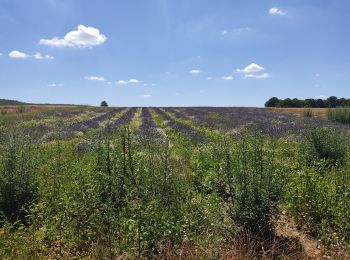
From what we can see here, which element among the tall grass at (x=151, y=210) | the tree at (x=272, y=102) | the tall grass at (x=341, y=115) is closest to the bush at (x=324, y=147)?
the tall grass at (x=151, y=210)

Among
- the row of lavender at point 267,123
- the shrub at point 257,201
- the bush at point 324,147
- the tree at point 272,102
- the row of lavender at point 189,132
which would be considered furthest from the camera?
the tree at point 272,102

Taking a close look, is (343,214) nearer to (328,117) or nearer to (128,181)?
(128,181)

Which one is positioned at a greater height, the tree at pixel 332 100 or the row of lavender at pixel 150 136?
the tree at pixel 332 100

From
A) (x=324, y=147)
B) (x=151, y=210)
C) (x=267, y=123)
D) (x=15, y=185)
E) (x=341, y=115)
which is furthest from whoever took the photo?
(x=341, y=115)

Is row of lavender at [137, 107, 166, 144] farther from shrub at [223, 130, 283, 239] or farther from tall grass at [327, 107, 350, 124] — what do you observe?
tall grass at [327, 107, 350, 124]

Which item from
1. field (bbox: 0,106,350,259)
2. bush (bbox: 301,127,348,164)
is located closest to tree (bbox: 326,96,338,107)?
bush (bbox: 301,127,348,164)

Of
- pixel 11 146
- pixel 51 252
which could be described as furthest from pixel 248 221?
pixel 11 146

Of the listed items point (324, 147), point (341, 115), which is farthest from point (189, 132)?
point (341, 115)

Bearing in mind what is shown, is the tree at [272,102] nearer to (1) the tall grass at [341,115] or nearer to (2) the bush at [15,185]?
(1) the tall grass at [341,115]

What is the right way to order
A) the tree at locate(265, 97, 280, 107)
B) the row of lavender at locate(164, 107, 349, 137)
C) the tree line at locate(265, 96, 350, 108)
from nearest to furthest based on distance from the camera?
the row of lavender at locate(164, 107, 349, 137) < the tree line at locate(265, 96, 350, 108) < the tree at locate(265, 97, 280, 107)

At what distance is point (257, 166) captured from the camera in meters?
6.84

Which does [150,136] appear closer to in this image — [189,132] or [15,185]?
[189,132]

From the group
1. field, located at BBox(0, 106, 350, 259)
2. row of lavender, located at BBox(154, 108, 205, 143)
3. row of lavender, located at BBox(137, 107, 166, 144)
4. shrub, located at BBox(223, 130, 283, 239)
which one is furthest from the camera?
row of lavender, located at BBox(154, 108, 205, 143)

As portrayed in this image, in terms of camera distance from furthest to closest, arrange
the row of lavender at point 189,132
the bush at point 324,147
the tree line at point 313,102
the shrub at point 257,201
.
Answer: the tree line at point 313,102
the row of lavender at point 189,132
the bush at point 324,147
the shrub at point 257,201
